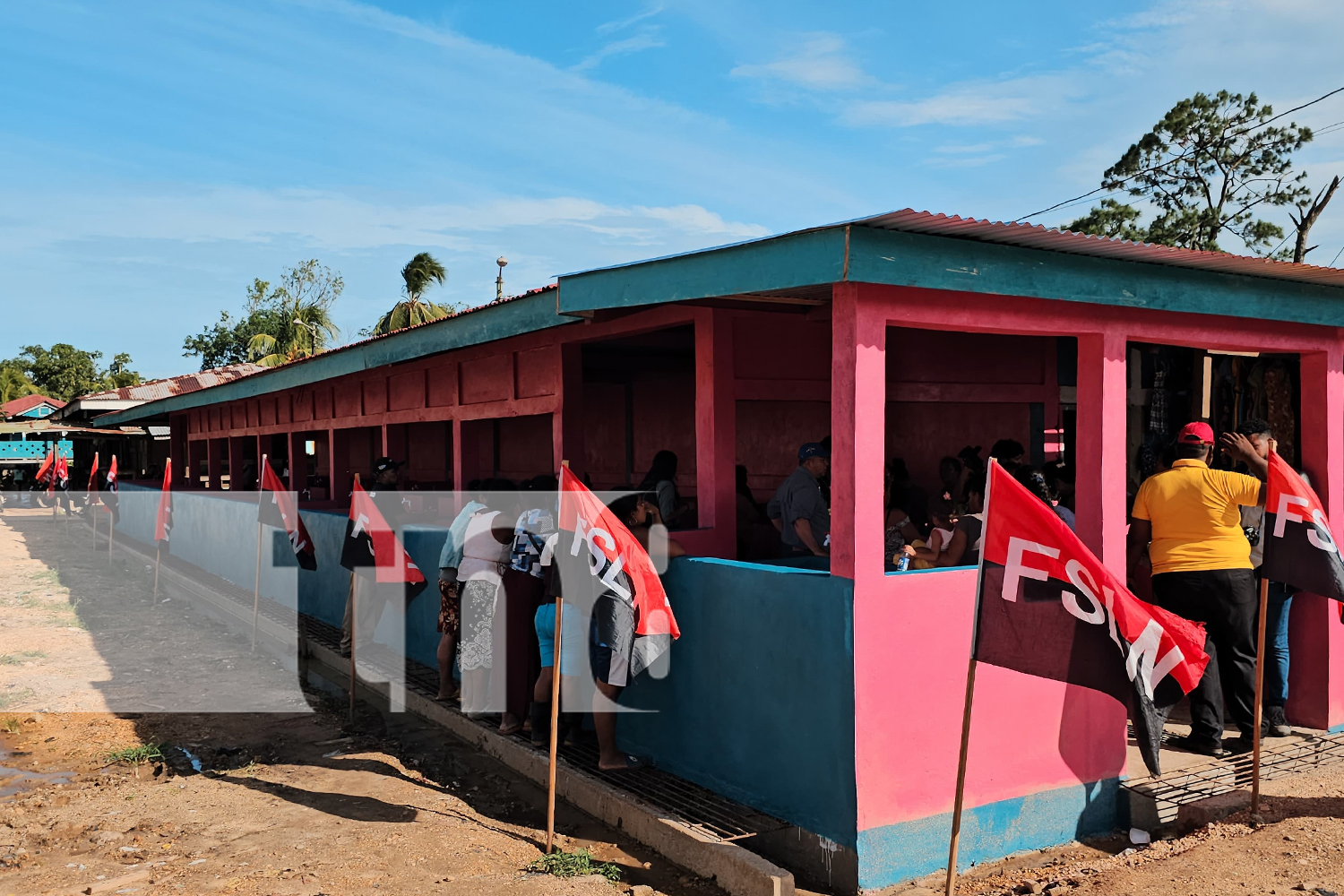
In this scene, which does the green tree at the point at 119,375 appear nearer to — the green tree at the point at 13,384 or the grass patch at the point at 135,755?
the green tree at the point at 13,384

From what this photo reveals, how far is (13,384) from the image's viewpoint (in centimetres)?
6550

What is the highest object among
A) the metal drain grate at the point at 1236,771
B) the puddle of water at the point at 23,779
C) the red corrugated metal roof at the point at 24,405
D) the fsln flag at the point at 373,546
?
the red corrugated metal roof at the point at 24,405

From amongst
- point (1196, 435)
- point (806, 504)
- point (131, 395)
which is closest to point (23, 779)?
point (806, 504)

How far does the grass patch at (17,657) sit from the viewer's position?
11.6 meters

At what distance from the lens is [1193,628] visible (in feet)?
Answer: 14.2

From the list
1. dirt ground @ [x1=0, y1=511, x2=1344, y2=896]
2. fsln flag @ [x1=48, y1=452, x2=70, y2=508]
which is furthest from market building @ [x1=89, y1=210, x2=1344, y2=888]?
fsln flag @ [x1=48, y1=452, x2=70, y2=508]

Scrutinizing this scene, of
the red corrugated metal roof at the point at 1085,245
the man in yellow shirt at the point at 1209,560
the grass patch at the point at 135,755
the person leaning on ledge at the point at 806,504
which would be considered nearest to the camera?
the red corrugated metal roof at the point at 1085,245

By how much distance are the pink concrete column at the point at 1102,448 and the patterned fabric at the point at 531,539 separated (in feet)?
10.8

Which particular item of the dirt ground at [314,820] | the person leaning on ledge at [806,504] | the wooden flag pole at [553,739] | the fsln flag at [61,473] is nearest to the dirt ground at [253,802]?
the dirt ground at [314,820]

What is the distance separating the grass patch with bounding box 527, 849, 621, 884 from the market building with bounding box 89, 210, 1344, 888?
32.8 inches

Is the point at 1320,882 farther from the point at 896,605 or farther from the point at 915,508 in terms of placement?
the point at 915,508

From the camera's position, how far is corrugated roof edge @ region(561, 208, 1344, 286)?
4.79 metres

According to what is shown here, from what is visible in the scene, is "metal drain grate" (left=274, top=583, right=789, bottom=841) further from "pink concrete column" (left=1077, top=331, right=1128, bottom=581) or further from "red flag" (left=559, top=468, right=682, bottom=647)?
"pink concrete column" (left=1077, top=331, right=1128, bottom=581)

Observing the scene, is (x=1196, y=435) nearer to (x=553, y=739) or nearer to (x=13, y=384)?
(x=553, y=739)
